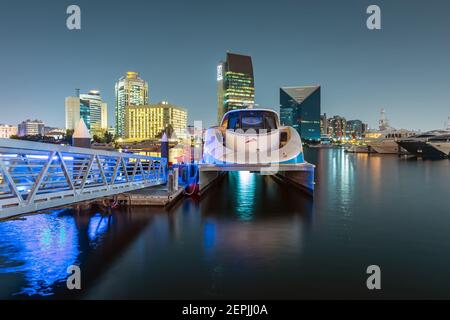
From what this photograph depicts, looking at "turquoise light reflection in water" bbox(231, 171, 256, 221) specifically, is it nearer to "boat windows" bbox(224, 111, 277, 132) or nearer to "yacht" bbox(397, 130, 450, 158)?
"boat windows" bbox(224, 111, 277, 132)

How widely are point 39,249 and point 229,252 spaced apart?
4.91 meters

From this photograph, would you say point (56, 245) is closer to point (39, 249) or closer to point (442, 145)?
point (39, 249)

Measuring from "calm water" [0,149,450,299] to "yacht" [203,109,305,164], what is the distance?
2413 millimetres

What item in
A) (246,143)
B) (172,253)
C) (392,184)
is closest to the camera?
(172,253)

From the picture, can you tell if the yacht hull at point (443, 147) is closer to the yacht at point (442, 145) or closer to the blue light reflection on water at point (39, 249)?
the yacht at point (442, 145)

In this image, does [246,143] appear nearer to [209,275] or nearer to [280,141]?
[280,141]

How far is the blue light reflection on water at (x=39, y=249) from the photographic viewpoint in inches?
283

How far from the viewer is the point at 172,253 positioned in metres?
9.09

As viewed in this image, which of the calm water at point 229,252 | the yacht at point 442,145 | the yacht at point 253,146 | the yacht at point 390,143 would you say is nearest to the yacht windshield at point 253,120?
the yacht at point 253,146

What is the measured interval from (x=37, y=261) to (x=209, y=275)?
4.09 metres

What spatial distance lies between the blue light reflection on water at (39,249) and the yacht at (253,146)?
24.2 feet

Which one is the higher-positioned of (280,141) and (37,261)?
(280,141)
